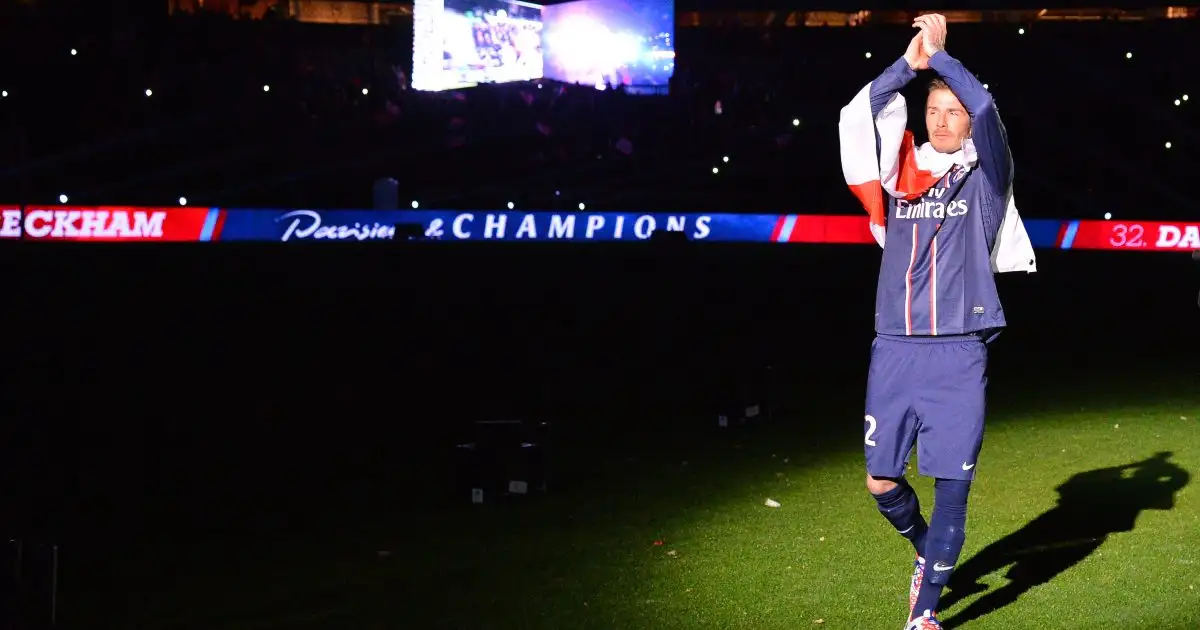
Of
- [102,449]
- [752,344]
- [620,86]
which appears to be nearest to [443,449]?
[102,449]

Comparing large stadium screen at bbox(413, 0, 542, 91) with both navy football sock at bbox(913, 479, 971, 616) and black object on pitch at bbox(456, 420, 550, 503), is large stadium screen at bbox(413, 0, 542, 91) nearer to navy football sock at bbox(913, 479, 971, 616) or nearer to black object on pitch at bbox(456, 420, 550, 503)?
black object on pitch at bbox(456, 420, 550, 503)

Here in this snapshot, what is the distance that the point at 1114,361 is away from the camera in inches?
595

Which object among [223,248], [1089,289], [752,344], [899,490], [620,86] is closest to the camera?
[899,490]

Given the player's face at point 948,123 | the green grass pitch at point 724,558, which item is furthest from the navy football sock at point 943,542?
the player's face at point 948,123

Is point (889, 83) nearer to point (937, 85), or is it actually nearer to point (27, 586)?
point (937, 85)

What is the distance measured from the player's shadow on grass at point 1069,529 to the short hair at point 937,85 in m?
2.27

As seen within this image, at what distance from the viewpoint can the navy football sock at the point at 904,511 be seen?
18.3 feet

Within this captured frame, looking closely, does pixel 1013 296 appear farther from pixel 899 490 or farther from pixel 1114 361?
pixel 899 490

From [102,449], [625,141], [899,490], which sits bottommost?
[102,449]

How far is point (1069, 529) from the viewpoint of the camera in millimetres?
7512

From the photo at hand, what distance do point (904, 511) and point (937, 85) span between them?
177 cm

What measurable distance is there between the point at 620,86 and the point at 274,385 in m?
22.6

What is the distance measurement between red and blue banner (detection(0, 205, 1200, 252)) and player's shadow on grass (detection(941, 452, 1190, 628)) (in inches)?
594

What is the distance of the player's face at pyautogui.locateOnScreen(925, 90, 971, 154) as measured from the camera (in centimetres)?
523
